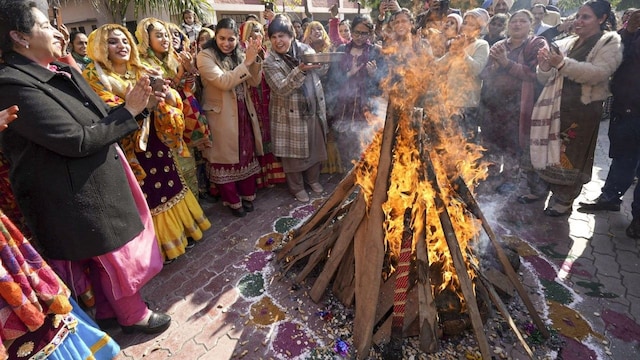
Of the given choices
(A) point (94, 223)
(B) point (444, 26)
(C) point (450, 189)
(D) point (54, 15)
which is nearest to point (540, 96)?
(B) point (444, 26)

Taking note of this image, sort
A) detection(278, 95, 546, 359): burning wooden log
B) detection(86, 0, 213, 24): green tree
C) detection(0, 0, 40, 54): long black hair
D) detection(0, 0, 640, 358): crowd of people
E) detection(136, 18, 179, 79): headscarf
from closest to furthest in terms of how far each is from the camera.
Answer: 1. detection(0, 0, 40, 54): long black hair
2. detection(0, 0, 640, 358): crowd of people
3. detection(278, 95, 546, 359): burning wooden log
4. detection(136, 18, 179, 79): headscarf
5. detection(86, 0, 213, 24): green tree

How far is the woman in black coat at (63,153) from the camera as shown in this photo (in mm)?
2043

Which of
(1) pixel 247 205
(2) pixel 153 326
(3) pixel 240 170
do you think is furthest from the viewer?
(1) pixel 247 205

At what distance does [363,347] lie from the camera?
2.57 metres

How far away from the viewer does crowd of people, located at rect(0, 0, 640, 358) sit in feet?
7.09

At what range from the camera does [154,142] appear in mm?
3574

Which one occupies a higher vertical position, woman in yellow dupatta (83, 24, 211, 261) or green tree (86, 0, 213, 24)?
green tree (86, 0, 213, 24)

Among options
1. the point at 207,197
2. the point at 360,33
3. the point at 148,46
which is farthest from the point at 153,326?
the point at 360,33

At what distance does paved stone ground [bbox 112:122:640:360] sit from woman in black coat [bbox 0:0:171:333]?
696mm

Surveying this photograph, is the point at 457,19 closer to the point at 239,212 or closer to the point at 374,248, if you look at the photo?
the point at 374,248

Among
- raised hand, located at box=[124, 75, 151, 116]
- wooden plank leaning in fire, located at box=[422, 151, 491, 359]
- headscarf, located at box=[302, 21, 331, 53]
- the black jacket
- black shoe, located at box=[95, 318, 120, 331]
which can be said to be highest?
headscarf, located at box=[302, 21, 331, 53]

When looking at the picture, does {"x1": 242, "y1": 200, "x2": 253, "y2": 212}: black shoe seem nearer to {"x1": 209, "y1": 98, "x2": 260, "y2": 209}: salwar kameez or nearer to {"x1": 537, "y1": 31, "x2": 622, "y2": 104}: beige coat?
{"x1": 209, "y1": 98, "x2": 260, "y2": 209}: salwar kameez

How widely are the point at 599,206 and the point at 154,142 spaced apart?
18.3 feet

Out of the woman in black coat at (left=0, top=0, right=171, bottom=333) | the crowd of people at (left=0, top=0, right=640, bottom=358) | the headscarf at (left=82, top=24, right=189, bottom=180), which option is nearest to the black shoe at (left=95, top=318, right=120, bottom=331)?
the crowd of people at (left=0, top=0, right=640, bottom=358)
